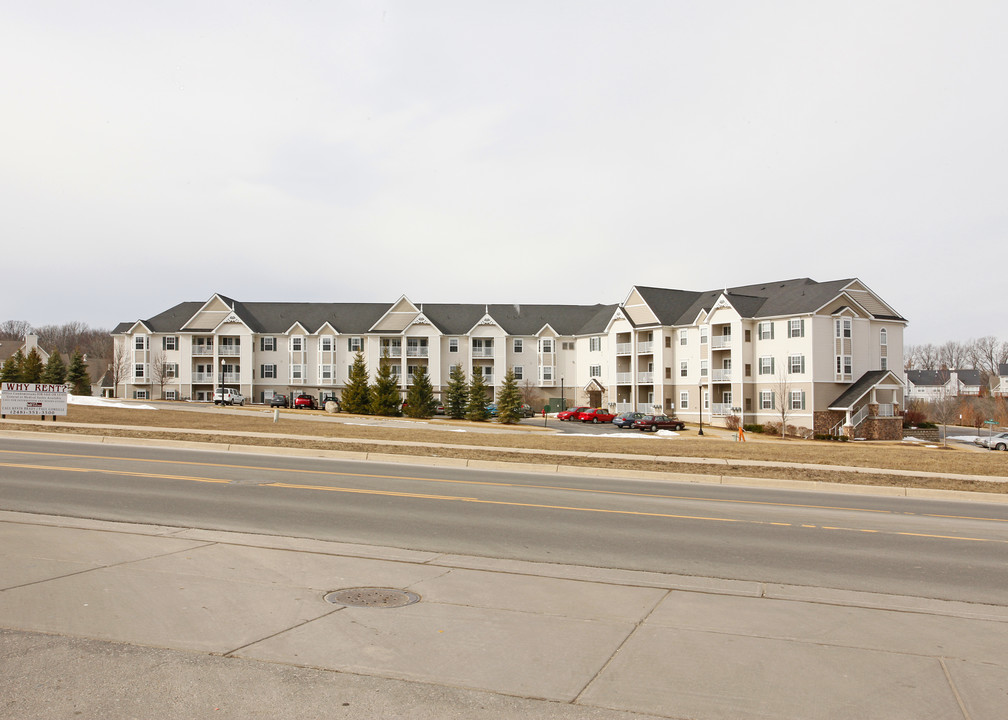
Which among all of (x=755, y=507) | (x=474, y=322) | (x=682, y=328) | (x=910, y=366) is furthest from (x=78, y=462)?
(x=910, y=366)

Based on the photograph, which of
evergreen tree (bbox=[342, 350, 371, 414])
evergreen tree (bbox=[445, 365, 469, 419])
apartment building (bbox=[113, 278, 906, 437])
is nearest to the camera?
apartment building (bbox=[113, 278, 906, 437])

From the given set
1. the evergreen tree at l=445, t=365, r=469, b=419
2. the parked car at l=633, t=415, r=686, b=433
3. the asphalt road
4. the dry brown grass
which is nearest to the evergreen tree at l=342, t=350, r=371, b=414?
the evergreen tree at l=445, t=365, r=469, b=419

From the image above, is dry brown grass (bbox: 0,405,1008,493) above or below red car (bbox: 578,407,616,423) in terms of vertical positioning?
above

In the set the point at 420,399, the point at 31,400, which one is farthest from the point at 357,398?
the point at 31,400

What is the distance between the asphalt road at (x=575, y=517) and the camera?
384 inches

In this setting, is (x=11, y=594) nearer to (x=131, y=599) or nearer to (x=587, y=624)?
(x=131, y=599)

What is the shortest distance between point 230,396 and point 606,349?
37573 mm

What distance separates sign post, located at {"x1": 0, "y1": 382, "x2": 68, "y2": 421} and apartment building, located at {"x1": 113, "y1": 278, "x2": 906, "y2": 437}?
4164 centimetres

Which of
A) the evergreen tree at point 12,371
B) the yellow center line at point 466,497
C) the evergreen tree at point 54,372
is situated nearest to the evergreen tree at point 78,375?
the evergreen tree at point 54,372

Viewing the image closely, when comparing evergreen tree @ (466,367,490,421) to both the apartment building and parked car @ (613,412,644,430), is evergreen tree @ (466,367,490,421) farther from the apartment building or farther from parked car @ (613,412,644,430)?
the apartment building

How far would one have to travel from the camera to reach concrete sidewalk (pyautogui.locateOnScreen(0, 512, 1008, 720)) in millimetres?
5074

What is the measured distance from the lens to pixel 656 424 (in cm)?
5884

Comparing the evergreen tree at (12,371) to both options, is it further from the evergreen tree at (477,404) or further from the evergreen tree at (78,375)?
the evergreen tree at (477,404)

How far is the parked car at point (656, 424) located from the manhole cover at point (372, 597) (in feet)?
170
